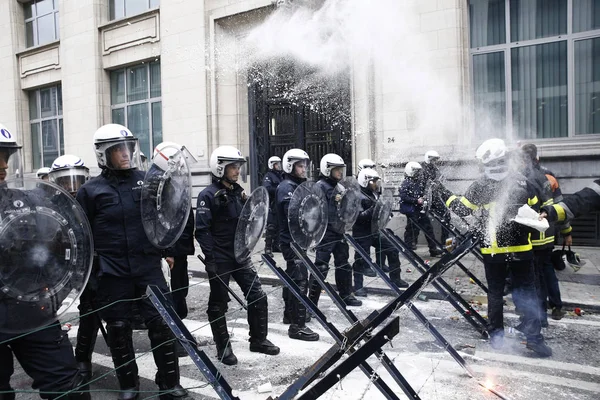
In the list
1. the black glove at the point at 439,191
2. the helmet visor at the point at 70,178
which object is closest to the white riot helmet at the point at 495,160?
the black glove at the point at 439,191

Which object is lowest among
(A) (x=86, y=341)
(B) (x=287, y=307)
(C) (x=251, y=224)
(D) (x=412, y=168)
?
(B) (x=287, y=307)

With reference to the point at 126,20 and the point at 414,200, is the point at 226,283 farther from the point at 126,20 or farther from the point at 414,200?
the point at 126,20

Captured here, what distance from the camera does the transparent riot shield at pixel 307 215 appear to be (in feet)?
15.4

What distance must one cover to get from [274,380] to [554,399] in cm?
209

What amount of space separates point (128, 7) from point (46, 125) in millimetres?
6135

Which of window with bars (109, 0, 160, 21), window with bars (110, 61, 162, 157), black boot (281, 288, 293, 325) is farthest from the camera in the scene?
window with bars (110, 61, 162, 157)

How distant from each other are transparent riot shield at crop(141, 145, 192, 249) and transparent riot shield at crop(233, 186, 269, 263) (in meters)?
0.68

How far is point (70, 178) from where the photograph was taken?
18.2 ft

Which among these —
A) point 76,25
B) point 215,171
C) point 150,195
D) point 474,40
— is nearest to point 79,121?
point 76,25

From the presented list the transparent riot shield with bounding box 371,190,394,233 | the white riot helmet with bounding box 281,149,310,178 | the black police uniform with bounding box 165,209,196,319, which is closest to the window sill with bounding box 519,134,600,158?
the transparent riot shield with bounding box 371,190,394,233

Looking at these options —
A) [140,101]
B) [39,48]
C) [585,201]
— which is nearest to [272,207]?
[585,201]

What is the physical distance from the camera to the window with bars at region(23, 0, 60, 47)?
1841 centimetres

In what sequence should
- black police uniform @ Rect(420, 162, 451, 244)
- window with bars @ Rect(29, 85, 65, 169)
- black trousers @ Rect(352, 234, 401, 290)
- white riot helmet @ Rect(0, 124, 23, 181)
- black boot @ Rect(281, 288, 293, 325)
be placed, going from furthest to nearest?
window with bars @ Rect(29, 85, 65, 169) < black police uniform @ Rect(420, 162, 451, 244) < black trousers @ Rect(352, 234, 401, 290) < black boot @ Rect(281, 288, 293, 325) < white riot helmet @ Rect(0, 124, 23, 181)

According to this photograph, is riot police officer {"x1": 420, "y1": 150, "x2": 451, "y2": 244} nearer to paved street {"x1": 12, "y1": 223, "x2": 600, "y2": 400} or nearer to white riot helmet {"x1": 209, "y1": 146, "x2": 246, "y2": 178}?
paved street {"x1": 12, "y1": 223, "x2": 600, "y2": 400}
